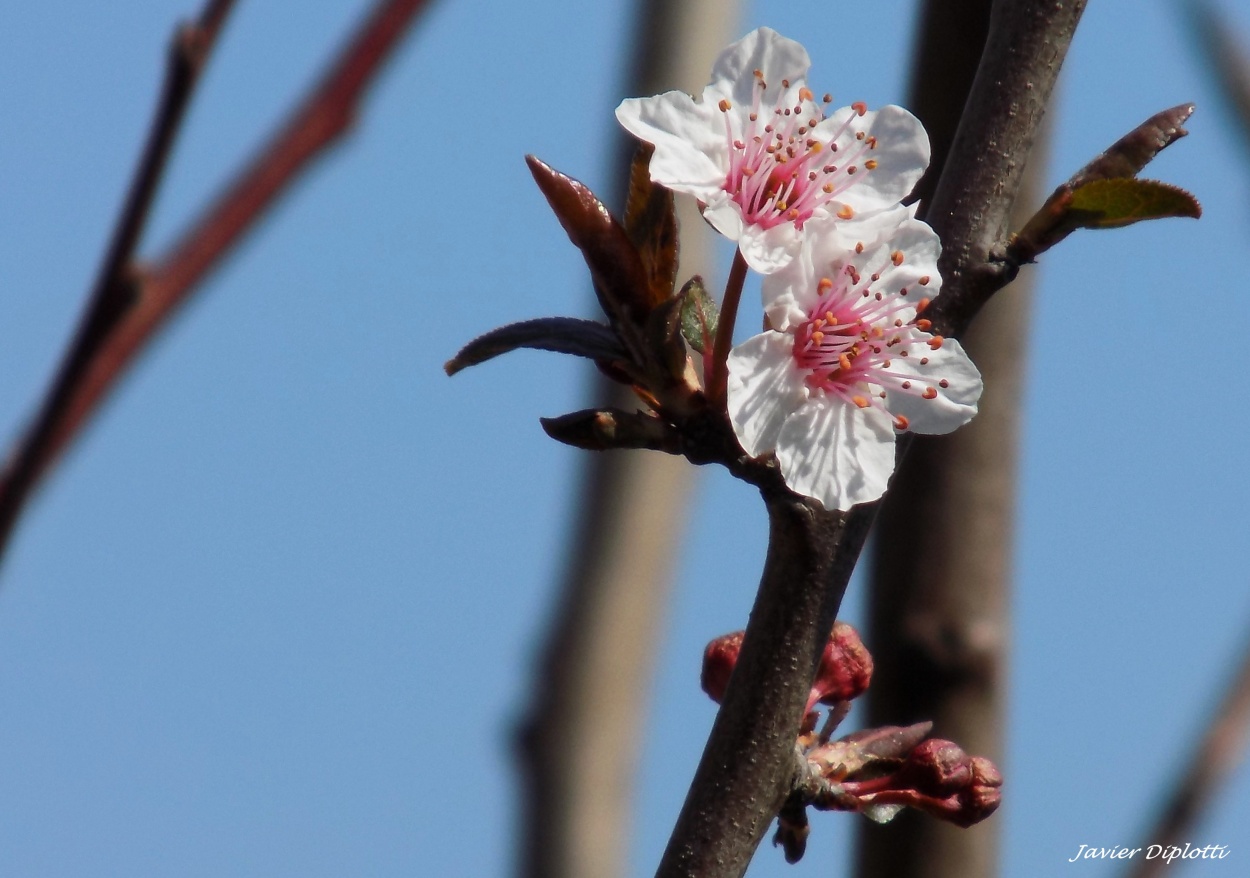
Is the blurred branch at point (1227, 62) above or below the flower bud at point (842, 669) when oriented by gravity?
above

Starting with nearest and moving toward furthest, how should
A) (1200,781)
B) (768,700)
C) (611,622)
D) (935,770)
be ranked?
(768,700) < (935,770) < (1200,781) < (611,622)

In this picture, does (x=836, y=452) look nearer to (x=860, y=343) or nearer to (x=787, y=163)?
(x=860, y=343)

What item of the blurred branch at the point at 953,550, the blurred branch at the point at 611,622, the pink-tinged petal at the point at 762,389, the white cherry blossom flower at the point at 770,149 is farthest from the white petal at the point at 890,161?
the blurred branch at the point at 611,622

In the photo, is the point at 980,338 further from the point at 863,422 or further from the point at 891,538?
the point at 863,422

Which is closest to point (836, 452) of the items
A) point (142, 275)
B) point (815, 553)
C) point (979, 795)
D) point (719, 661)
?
point (815, 553)

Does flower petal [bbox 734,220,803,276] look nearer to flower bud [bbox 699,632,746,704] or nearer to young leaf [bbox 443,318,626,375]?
young leaf [bbox 443,318,626,375]

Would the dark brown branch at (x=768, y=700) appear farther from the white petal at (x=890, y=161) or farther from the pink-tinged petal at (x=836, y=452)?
the white petal at (x=890, y=161)

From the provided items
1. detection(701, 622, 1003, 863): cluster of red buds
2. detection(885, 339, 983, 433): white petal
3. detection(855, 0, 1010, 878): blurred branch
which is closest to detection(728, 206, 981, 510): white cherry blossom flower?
detection(885, 339, 983, 433): white petal
